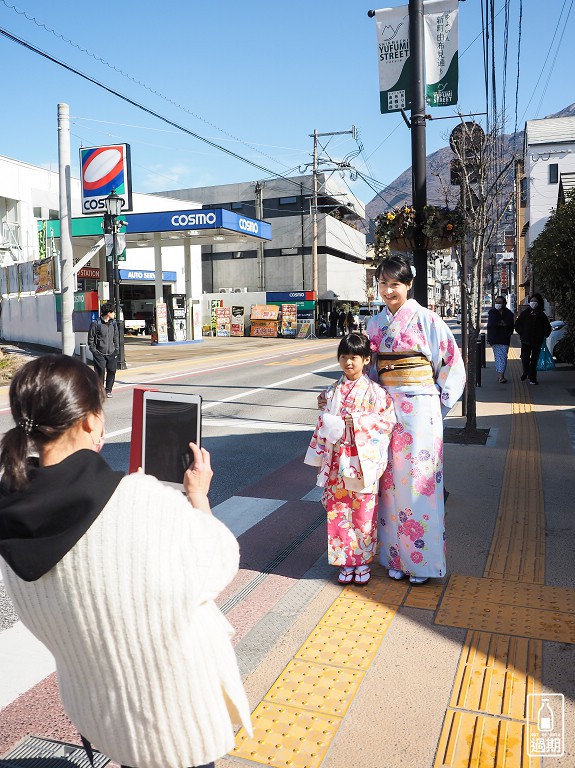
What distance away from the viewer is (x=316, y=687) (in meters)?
3.02

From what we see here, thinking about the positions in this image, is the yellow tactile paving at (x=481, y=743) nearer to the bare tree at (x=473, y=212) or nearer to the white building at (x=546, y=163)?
the bare tree at (x=473, y=212)

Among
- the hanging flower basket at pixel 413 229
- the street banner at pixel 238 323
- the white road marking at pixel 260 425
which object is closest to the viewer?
the hanging flower basket at pixel 413 229

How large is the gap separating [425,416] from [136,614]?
2899 mm

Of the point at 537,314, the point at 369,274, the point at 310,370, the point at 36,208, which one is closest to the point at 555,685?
the point at 537,314

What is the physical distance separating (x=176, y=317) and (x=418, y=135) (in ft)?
96.5

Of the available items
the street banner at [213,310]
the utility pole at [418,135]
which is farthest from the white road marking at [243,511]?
the street banner at [213,310]

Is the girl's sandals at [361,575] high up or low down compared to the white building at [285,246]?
down

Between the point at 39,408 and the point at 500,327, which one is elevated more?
the point at 500,327

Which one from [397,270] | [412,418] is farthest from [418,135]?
[412,418]

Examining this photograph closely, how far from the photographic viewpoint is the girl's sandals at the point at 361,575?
161 inches

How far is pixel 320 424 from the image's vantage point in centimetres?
399

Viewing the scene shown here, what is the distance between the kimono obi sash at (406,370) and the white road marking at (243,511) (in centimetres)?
189

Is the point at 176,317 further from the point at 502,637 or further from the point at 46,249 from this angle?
the point at 502,637
